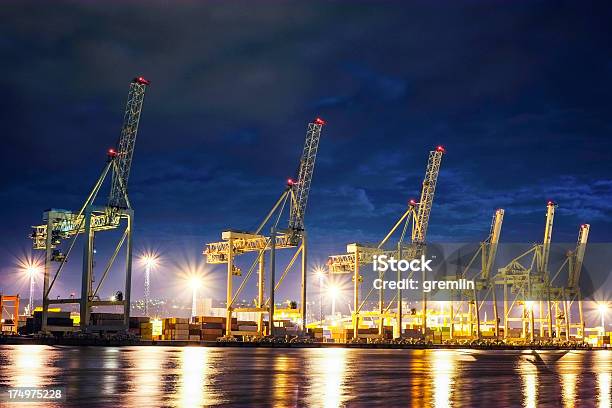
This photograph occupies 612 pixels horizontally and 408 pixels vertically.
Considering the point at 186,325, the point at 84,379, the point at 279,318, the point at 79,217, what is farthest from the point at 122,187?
the point at 84,379

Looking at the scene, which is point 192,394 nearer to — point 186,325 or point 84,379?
point 84,379

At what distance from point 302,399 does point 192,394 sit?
287cm

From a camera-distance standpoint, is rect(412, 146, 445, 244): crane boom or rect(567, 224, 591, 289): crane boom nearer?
rect(412, 146, 445, 244): crane boom

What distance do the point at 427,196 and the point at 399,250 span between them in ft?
46.3

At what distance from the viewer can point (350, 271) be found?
115375mm

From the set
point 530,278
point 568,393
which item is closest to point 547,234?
point 530,278

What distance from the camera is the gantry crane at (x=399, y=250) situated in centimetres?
11250

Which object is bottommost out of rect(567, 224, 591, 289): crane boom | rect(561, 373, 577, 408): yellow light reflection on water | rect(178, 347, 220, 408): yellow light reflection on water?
rect(561, 373, 577, 408): yellow light reflection on water

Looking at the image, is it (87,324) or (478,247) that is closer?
(87,324)

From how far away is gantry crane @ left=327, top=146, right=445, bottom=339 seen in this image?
11250 cm

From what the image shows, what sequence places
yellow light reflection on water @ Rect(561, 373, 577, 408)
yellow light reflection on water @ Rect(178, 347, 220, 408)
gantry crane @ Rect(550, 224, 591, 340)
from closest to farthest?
yellow light reflection on water @ Rect(178, 347, 220, 408) < yellow light reflection on water @ Rect(561, 373, 577, 408) < gantry crane @ Rect(550, 224, 591, 340)

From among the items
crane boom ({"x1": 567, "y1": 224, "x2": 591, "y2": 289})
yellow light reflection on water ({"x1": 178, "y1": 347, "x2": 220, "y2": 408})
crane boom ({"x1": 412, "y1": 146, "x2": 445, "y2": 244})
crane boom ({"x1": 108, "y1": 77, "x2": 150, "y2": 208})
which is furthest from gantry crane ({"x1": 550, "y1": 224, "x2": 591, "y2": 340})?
yellow light reflection on water ({"x1": 178, "y1": 347, "x2": 220, "y2": 408})

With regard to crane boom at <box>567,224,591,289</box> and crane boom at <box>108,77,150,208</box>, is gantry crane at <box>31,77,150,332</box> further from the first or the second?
crane boom at <box>567,224,591,289</box>

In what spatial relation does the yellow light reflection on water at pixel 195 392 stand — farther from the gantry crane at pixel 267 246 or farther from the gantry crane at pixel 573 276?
the gantry crane at pixel 573 276
